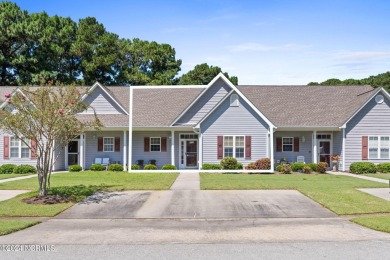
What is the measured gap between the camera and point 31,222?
11.8m

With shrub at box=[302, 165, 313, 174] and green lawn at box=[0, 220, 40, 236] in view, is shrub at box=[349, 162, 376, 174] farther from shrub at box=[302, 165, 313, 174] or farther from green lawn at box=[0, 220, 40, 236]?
green lawn at box=[0, 220, 40, 236]

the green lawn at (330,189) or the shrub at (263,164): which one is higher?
the shrub at (263,164)

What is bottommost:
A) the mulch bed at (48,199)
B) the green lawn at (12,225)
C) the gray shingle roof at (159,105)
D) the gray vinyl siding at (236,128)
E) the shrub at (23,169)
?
the green lawn at (12,225)

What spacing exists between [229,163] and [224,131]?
7.64 feet

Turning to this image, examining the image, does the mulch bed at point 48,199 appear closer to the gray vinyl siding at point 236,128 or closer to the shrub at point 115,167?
the shrub at point 115,167

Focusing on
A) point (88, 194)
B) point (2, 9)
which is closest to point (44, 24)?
point (2, 9)

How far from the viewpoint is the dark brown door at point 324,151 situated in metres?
29.7

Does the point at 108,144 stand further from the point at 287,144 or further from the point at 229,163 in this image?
the point at 287,144

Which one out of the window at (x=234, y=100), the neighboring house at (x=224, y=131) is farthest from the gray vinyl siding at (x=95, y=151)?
the window at (x=234, y=100)

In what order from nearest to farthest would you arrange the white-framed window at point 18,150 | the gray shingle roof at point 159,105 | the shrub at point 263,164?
the shrub at point 263,164 → the white-framed window at point 18,150 → the gray shingle roof at point 159,105

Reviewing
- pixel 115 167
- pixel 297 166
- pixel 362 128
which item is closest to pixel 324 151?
pixel 362 128

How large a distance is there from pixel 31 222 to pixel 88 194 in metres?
5.17

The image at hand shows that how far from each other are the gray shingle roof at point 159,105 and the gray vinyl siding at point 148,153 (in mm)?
1091

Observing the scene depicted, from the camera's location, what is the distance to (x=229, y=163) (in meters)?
26.8
